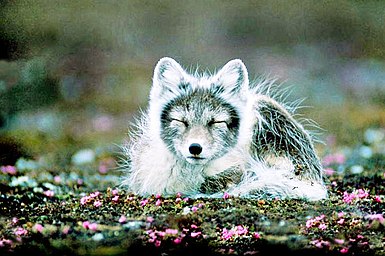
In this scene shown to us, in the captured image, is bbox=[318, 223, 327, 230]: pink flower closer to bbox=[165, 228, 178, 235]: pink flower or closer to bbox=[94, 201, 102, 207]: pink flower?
bbox=[165, 228, 178, 235]: pink flower

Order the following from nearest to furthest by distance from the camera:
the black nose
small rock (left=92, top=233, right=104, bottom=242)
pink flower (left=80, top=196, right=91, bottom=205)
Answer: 1. small rock (left=92, top=233, right=104, bottom=242)
2. the black nose
3. pink flower (left=80, top=196, right=91, bottom=205)

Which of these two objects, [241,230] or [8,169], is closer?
[241,230]

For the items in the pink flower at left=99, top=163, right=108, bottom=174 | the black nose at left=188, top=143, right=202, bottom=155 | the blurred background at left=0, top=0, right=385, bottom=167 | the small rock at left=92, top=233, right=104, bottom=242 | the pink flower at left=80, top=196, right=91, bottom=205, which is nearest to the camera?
the small rock at left=92, top=233, right=104, bottom=242

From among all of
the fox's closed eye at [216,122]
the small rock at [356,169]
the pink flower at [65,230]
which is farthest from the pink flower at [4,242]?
the small rock at [356,169]

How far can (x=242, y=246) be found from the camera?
5.82ft

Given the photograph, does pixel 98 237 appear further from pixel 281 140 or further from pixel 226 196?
pixel 281 140

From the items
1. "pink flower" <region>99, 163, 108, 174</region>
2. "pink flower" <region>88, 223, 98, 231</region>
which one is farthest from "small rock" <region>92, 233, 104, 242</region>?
"pink flower" <region>99, 163, 108, 174</region>

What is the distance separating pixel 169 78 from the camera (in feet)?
6.36

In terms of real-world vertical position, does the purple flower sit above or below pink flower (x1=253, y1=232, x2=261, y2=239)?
above

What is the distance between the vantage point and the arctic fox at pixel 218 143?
1.89 metres

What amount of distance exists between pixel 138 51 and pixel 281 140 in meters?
0.68

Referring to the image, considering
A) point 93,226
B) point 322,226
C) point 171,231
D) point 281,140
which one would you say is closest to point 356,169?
point 281,140

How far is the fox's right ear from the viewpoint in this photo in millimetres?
1932

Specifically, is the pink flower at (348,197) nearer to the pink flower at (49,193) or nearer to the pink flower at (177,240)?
the pink flower at (177,240)
